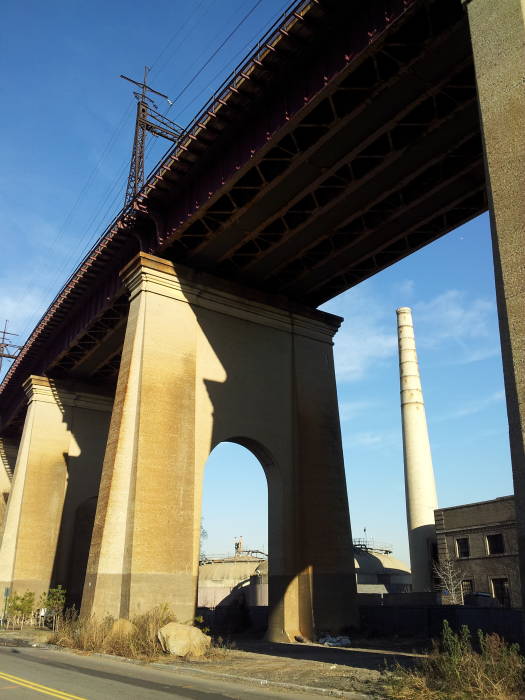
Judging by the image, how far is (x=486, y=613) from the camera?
54.2 ft

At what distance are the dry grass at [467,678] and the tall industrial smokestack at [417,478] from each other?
43.5 metres

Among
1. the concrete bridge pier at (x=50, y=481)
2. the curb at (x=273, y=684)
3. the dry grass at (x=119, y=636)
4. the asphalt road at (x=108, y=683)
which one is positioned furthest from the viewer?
the concrete bridge pier at (x=50, y=481)

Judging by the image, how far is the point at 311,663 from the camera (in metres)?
13.7

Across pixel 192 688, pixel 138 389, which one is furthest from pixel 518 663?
pixel 138 389

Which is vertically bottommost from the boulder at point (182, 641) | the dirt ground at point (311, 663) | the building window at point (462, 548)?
the dirt ground at point (311, 663)

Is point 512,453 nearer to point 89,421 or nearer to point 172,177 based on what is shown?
point 172,177

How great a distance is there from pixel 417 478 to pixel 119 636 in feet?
128

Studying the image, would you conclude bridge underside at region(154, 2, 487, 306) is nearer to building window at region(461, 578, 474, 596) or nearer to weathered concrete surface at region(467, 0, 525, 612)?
weathered concrete surface at region(467, 0, 525, 612)

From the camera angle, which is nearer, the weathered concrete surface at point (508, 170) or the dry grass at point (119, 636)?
the weathered concrete surface at point (508, 170)

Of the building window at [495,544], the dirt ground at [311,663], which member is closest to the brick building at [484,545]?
the building window at [495,544]

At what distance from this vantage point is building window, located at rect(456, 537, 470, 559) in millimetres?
45875

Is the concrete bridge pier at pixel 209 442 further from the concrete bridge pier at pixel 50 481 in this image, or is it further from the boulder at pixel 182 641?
the concrete bridge pier at pixel 50 481

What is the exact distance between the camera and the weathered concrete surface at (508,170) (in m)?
8.87

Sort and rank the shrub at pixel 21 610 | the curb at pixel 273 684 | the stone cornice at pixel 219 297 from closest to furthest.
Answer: the curb at pixel 273 684 < the stone cornice at pixel 219 297 < the shrub at pixel 21 610
